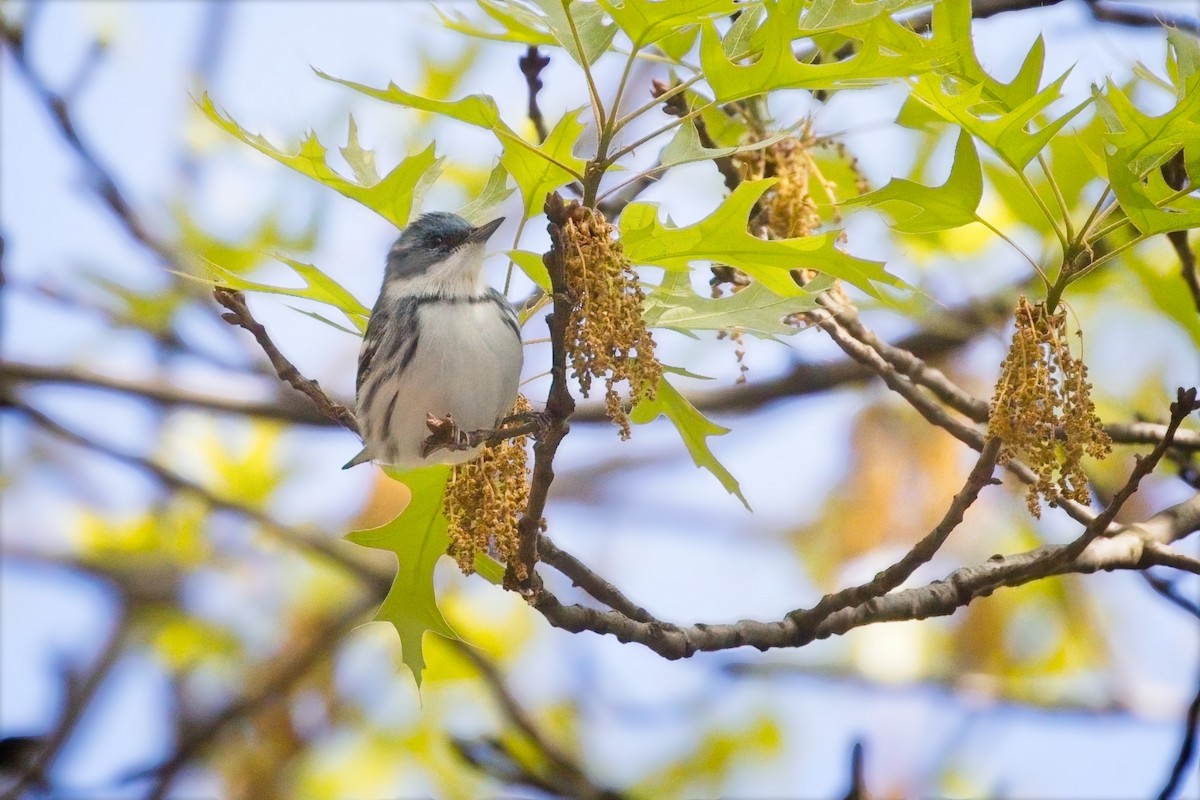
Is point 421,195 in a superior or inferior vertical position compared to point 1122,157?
superior

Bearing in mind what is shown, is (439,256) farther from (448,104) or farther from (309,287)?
(448,104)

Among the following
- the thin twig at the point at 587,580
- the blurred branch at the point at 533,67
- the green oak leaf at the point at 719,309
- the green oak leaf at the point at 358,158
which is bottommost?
the thin twig at the point at 587,580

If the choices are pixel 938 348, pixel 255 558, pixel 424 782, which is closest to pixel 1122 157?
pixel 938 348

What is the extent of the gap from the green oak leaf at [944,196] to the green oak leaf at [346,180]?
0.77m

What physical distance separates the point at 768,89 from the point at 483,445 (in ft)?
2.58

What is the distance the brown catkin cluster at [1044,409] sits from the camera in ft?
6.18

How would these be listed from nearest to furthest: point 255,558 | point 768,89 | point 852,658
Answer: point 768,89
point 852,658
point 255,558

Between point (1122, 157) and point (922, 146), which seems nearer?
point (1122, 157)

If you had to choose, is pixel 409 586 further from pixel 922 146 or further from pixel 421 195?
pixel 922 146

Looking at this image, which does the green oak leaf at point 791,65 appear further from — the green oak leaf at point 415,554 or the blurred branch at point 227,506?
the blurred branch at point 227,506

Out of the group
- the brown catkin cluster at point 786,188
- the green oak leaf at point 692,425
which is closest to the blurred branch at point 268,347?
the green oak leaf at point 692,425

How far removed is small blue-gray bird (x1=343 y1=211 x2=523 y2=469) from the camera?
2498mm

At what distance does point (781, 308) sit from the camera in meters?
2.15

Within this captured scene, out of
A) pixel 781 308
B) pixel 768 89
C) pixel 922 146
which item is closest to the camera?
pixel 768 89
